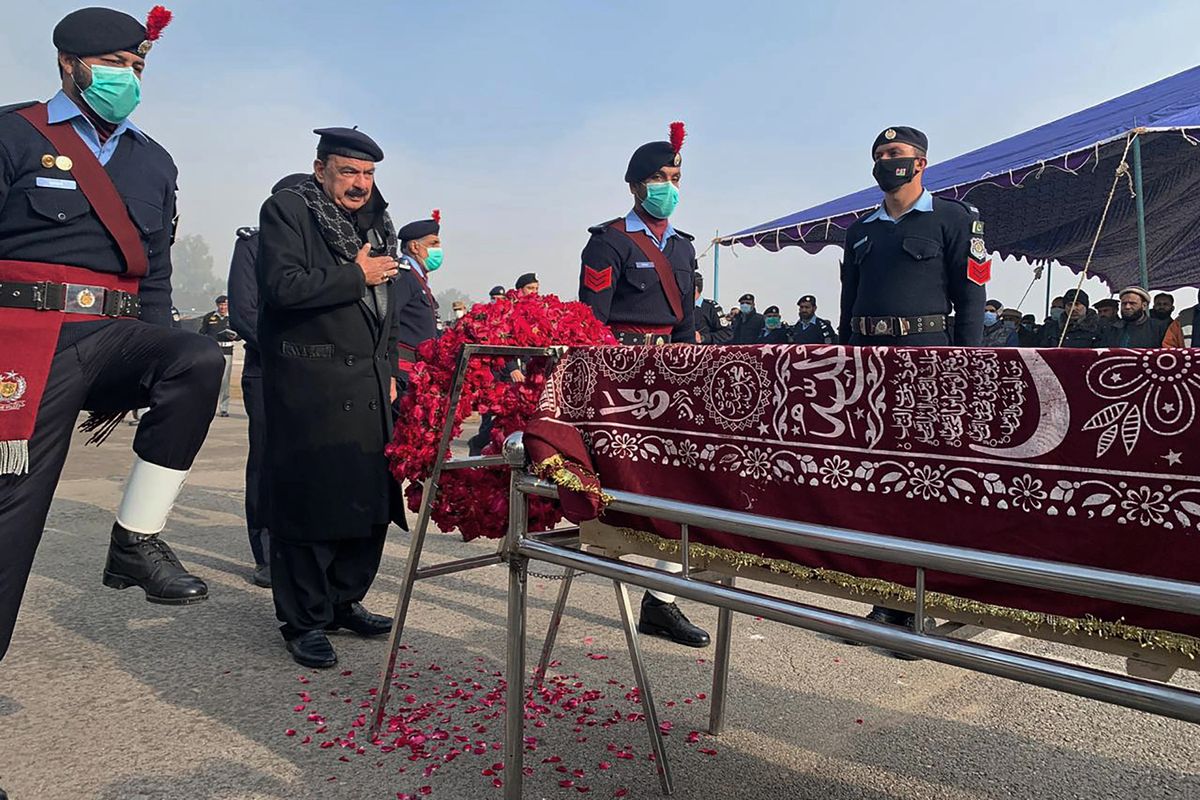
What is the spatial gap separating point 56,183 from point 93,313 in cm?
44

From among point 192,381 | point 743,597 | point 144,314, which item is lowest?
point 743,597

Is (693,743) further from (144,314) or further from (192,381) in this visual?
(144,314)

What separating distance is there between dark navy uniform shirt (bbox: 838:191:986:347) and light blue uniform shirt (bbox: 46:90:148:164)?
3.41m

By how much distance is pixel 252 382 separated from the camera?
514cm

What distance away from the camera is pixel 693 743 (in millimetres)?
2799

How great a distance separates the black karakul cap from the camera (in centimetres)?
303

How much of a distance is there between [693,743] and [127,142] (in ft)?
9.47

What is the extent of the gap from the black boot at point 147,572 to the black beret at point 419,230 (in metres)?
4.46

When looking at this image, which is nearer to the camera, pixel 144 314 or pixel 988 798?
pixel 988 798

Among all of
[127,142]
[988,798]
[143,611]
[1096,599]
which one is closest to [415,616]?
[143,611]

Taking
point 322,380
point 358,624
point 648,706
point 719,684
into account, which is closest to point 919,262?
point 719,684

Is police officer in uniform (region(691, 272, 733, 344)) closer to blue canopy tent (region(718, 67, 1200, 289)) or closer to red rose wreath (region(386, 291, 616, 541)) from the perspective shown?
blue canopy tent (region(718, 67, 1200, 289))

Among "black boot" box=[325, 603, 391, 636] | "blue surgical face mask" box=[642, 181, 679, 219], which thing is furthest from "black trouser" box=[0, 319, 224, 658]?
"blue surgical face mask" box=[642, 181, 679, 219]

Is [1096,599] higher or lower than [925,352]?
lower
